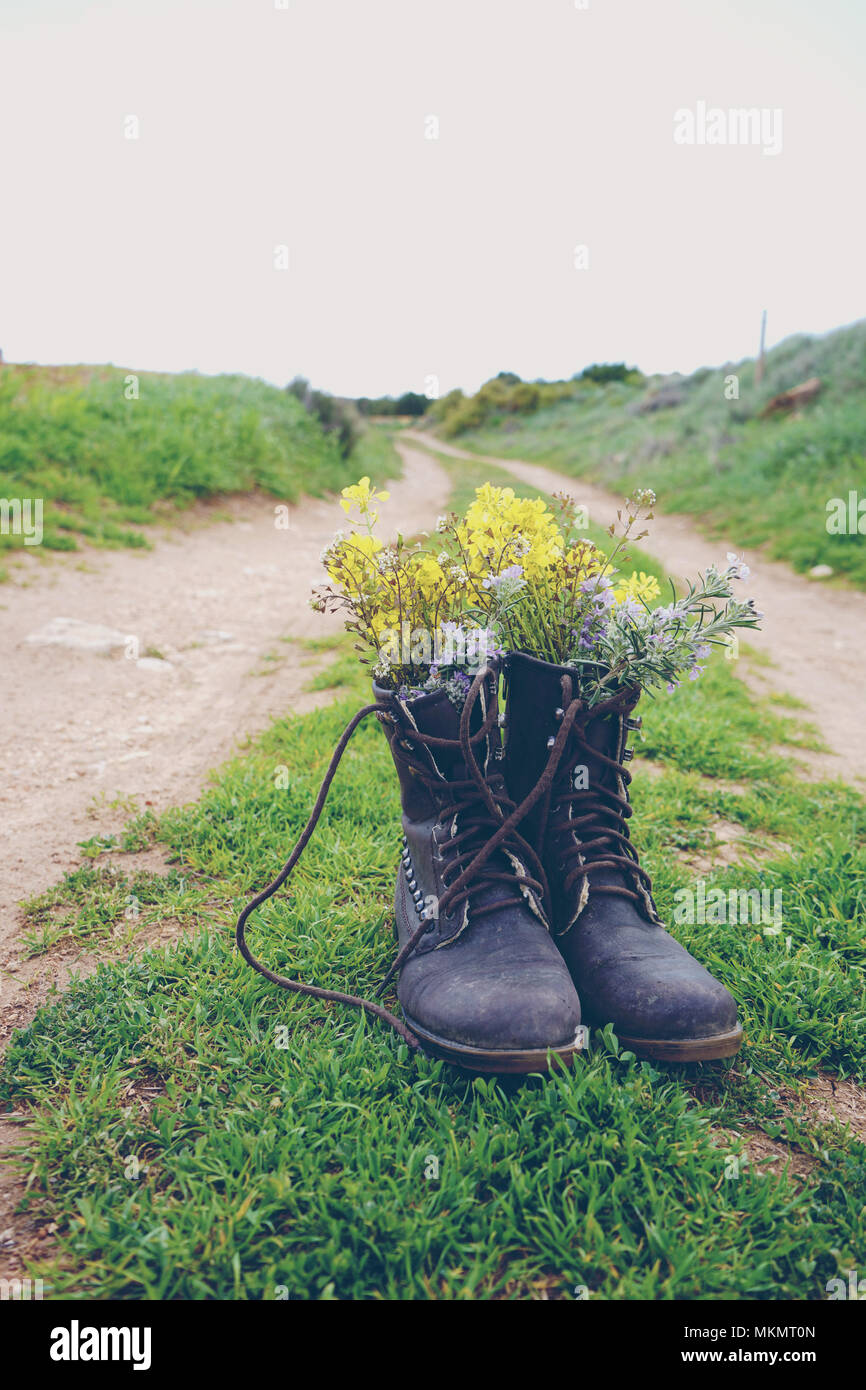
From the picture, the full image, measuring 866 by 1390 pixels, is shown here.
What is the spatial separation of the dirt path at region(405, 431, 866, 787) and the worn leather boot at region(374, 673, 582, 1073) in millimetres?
2187

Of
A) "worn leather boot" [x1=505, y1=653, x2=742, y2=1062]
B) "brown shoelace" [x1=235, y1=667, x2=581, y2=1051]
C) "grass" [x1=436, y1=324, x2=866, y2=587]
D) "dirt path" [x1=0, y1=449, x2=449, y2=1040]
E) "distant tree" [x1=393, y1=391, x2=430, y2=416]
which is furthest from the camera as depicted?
"distant tree" [x1=393, y1=391, x2=430, y2=416]

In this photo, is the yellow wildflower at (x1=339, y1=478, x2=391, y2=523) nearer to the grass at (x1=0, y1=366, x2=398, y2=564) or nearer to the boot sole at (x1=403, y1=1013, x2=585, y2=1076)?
the boot sole at (x1=403, y1=1013, x2=585, y2=1076)

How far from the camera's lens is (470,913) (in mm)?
1749

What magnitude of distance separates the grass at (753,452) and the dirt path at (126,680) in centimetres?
498

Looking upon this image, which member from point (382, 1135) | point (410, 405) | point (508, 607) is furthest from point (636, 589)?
point (410, 405)

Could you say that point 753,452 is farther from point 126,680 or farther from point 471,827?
point 471,827

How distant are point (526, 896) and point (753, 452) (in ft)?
37.4

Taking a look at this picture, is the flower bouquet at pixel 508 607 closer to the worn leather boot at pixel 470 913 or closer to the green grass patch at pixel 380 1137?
the worn leather boot at pixel 470 913

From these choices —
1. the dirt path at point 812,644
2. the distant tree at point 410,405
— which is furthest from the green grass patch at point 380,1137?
the distant tree at point 410,405

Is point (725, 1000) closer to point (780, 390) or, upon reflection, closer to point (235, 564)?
point (235, 564)

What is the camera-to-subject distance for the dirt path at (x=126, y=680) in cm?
279

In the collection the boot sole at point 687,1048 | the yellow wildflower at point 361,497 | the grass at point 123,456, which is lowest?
the boot sole at point 687,1048

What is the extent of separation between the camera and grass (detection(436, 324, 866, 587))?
335 inches

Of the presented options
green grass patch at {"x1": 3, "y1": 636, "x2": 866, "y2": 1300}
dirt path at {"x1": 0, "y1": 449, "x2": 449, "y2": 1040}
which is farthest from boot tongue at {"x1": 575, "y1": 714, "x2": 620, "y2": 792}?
dirt path at {"x1": 0, "y1": 449, "x2": 449, "y2": 1040}
